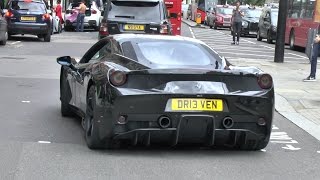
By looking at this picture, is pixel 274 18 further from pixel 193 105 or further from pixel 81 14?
pixel 193 105

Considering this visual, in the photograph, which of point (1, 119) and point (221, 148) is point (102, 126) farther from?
point (1, 119)

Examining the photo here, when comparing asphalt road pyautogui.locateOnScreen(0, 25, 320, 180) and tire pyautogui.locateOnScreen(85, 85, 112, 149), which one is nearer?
asphalt road pyautogui.locateOnScreen(0, 25, 320, 180)

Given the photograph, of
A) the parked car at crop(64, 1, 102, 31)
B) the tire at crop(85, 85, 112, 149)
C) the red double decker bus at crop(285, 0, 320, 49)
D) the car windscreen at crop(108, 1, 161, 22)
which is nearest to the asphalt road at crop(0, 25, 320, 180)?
the tire at crop(85, 85, 112, 149)

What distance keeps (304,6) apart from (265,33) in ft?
19.0

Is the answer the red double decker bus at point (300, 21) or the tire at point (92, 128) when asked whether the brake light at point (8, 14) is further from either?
the tire at point (92, 128)

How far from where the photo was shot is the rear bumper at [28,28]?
24.1 metres

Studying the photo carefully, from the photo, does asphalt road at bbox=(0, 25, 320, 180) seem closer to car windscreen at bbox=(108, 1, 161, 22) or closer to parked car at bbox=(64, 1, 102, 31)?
car windscreen at bbox=(108, 1, 161, 22)

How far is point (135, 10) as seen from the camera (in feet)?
56.6

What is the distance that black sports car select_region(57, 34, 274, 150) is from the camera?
20.7ft

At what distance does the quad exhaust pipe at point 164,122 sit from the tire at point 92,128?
2.05 feet

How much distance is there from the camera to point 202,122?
251 inches

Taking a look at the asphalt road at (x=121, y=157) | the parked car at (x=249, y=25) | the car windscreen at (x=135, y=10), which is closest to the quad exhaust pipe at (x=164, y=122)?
the asphalt road at (x=121, y=157)

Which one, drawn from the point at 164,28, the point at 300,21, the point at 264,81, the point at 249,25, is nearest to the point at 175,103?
the point at 264,81

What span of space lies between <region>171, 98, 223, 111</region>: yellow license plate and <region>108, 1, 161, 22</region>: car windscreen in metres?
11.0
